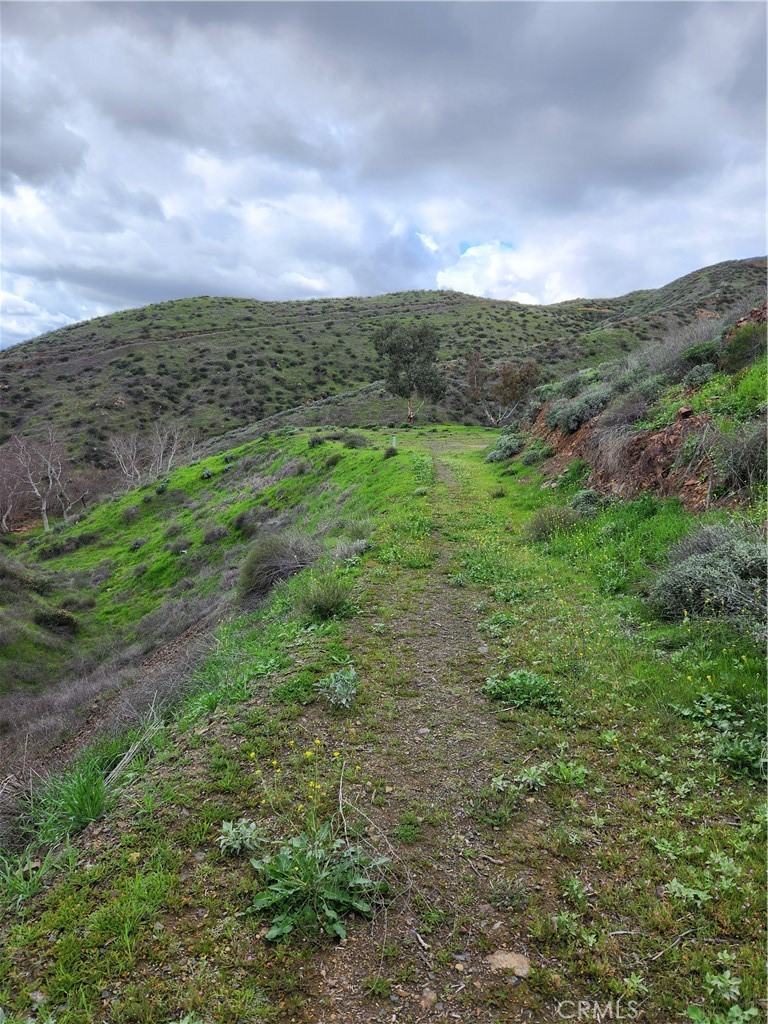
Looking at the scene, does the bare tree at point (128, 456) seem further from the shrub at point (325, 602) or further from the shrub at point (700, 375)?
the shrub at point (700, 375)

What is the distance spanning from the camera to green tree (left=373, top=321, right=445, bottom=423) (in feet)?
139

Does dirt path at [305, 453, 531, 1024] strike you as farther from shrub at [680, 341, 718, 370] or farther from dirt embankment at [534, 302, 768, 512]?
shrub at [680, 341, 718, 370]

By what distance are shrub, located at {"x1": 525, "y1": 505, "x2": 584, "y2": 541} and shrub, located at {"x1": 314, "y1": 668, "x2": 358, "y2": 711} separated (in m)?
6.63

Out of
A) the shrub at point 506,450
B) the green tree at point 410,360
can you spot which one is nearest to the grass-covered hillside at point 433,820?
the shrub at point 506,450

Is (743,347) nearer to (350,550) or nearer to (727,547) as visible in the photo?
(727,547)

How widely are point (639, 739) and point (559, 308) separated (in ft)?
334

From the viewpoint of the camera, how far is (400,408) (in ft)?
152

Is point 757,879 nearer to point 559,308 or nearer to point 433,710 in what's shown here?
point 433,710

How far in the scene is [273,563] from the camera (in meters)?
13.4

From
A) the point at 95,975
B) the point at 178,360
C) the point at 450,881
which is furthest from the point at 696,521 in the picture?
the point at 178,360

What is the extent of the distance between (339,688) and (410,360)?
130 feet

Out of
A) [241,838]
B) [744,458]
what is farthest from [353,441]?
[241,838]

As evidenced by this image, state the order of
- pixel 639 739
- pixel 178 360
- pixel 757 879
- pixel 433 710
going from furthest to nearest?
pixel 178 360, pixel 433 710, pixel 639 739, pixel 757 879

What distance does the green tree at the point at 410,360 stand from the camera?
42.3 meters
